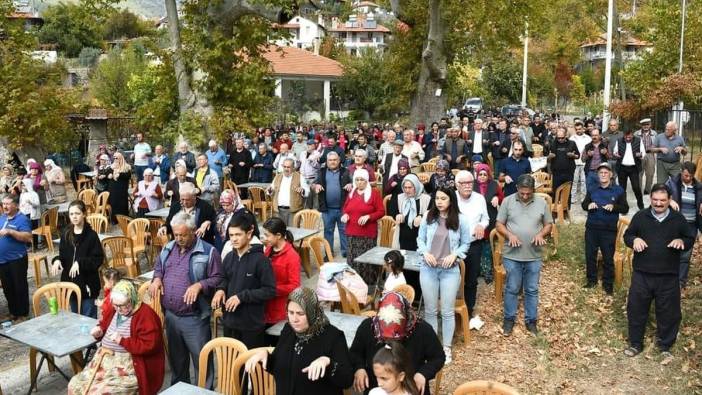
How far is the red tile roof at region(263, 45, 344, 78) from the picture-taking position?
36781 mm

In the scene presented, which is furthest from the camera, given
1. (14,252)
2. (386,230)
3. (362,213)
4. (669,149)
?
(669,149)

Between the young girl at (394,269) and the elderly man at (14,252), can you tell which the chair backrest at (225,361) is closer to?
the young girl at (394,269)

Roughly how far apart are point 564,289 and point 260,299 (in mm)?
4642

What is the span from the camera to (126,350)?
4652 millimetres

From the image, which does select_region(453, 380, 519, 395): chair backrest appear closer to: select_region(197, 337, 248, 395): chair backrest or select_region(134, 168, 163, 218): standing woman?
select_region(197, 337, 248, 395): chair backrest

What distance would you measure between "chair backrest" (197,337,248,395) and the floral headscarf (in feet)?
3.73

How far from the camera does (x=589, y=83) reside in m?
51.1

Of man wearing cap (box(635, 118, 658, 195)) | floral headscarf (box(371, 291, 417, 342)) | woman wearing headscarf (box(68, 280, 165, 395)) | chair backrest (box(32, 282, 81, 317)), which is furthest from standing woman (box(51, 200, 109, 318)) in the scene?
man wearing cap (box(635, 118, 658, 195))

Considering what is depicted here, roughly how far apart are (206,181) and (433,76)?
43.0ft

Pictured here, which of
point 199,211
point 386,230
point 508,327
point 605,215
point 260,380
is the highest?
point 199,211

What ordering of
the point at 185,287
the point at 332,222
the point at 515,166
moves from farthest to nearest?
the point at 515,166 < the point at 332,222 < the point at 185,287

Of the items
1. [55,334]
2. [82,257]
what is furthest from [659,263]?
[82,257]

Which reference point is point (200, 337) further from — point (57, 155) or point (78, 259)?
point (57, 155)

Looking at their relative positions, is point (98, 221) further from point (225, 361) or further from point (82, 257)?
point (225, 361)
